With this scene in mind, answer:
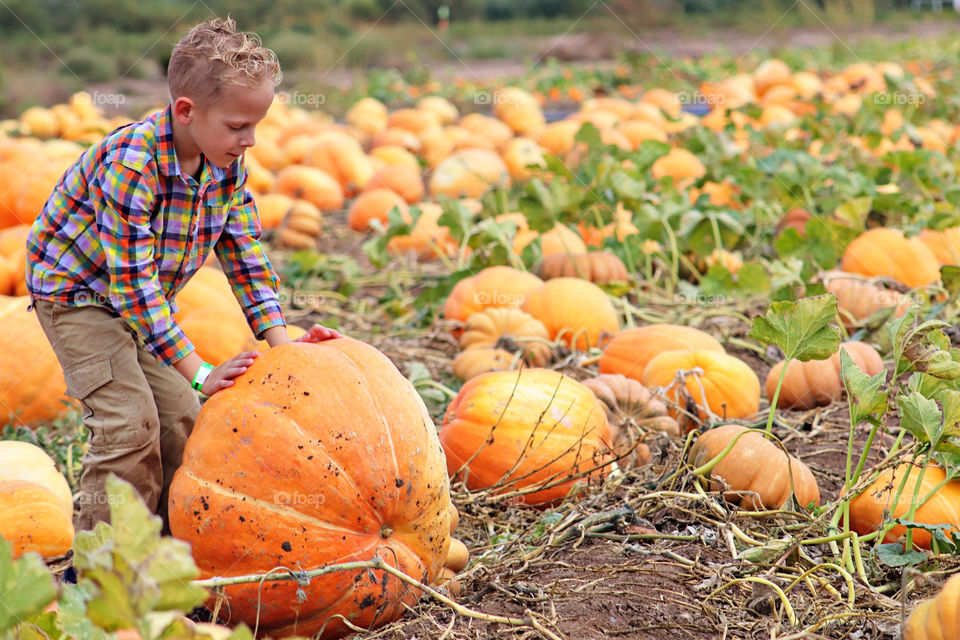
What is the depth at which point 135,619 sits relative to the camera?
1.26 meters

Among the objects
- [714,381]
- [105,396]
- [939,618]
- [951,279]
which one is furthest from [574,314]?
[939,618]

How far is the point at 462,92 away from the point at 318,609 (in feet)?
36.8

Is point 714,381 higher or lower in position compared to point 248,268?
lower

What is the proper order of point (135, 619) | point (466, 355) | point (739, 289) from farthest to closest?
point (739, 289)
point (466, 355)
point (135, 619)

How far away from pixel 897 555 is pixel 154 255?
1868 mm

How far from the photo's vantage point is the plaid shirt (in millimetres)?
2318

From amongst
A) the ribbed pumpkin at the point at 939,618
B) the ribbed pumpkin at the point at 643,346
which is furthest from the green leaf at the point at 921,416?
the ribbed pumpkin at the point at 643,346

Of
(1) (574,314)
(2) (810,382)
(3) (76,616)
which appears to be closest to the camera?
(3) (76,616)

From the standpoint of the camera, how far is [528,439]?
9.40ft

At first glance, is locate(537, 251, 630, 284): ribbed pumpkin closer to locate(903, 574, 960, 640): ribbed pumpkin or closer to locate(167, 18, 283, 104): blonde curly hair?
locate(167, 18, 283, 104): blonde curly hair

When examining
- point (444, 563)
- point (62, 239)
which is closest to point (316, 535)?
point (444, 563)

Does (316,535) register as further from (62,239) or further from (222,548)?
(62,239)

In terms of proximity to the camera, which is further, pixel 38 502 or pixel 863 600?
pixel 38 502

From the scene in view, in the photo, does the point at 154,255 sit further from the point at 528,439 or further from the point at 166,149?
the point at 528,439
